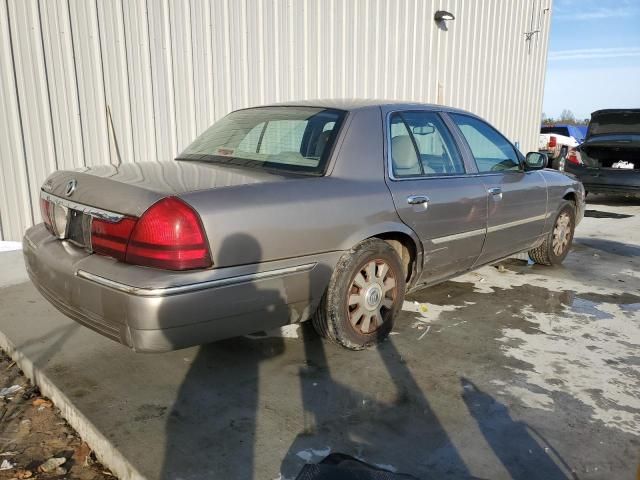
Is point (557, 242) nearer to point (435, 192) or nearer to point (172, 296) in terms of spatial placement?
point (435, 192)

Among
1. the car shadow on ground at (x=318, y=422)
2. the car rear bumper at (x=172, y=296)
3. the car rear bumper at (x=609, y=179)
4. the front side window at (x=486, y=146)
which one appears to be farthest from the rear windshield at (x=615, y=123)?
the car rear bumper at (x=172, y=296)

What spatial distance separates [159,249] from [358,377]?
131 cm

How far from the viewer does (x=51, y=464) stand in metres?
2.27

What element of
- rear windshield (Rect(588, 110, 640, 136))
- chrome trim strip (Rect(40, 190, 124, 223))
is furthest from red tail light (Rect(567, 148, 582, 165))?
chrome trim strip (Rect(40, 190, 124, 223))

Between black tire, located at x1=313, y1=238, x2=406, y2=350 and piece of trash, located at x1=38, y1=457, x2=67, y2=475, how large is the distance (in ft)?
4.65

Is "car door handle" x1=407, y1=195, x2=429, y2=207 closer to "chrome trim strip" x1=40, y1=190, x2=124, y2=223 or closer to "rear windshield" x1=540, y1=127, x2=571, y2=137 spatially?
"chrome trim strip" x1=40, y1=190, x2=124, y2=223

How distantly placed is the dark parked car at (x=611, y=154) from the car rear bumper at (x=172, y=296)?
27.9ft

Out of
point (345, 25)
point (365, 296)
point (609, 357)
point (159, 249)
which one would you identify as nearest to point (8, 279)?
point (159, 249)

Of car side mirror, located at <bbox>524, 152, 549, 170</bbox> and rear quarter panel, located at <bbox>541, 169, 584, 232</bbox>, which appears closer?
car side mirror, located at <bbox>524, 152, 549, 170</bbox>

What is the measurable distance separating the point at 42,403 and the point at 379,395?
5.71 feet

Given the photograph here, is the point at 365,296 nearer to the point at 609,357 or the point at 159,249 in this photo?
the point at 159,249

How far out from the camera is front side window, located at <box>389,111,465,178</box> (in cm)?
340

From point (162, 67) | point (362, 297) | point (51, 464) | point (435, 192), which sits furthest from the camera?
point (162, 67)

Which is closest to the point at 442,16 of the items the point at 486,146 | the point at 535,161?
the point at 535,161
